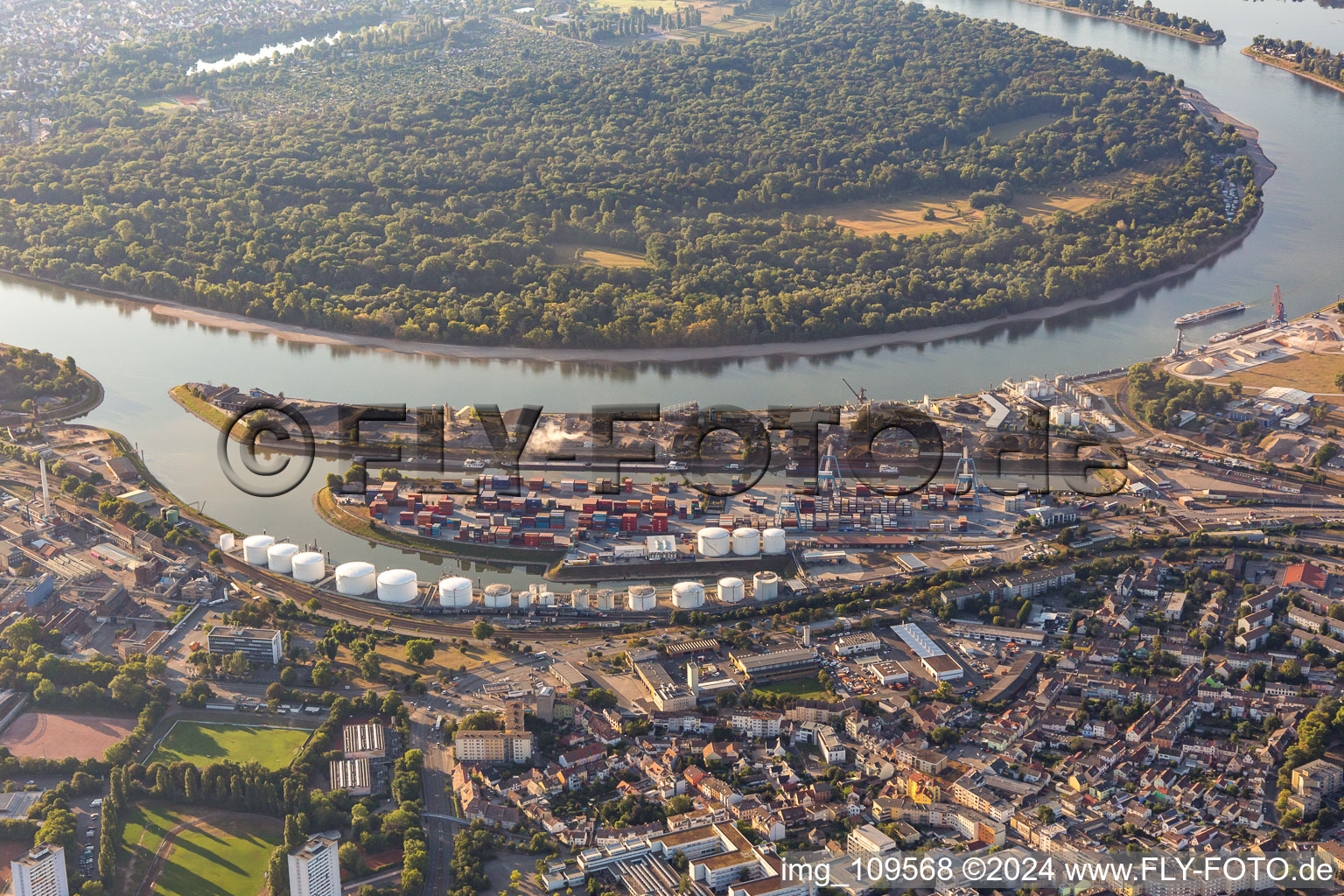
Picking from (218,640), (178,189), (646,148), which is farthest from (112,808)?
(646,148)

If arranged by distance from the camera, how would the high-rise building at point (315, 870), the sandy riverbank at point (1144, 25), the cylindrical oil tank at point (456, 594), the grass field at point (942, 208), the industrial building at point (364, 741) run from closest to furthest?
1. the high-rise building at point (315, 870)
2. the industrial building at point (364, 741)
3. the cylindrical oil tank at point (456, 594)
4. the grass field at point (942, 208)
5. the sandy riverbank at point (1144, 25)

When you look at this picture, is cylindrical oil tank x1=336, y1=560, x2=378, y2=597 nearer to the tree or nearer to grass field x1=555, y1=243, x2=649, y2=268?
the tree

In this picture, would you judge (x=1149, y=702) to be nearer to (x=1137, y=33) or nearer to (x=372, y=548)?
(x=372, y=548)

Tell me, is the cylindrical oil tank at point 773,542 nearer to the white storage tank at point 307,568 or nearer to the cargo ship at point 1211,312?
the white storage tank at point 307,568

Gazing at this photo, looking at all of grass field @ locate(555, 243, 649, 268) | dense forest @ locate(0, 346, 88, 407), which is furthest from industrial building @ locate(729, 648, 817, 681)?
grass field @ locate(555, 243, 649, 268)

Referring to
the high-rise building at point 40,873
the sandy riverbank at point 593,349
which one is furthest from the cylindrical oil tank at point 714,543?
the high-rise building at point 40,873

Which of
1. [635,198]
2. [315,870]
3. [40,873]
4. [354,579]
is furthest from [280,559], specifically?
[635,198]
